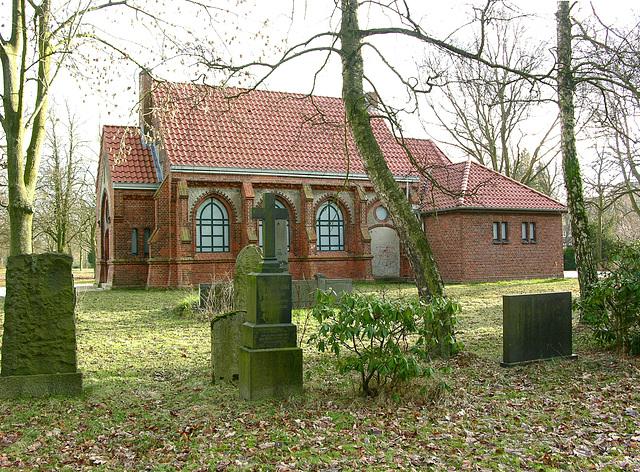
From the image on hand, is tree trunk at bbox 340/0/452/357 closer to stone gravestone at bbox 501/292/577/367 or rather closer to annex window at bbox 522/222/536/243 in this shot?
stone gravestone at bbox 501/292/577/367

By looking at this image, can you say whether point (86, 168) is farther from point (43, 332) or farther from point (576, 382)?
point (576, 382)

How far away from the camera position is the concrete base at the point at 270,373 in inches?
246

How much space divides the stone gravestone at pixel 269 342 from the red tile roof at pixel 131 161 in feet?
58.6

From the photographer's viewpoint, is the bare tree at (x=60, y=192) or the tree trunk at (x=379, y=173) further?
the bare tree at (x=60, y=192)

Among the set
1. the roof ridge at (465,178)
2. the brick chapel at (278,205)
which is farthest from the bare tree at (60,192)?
the roof ridge at (465,178)

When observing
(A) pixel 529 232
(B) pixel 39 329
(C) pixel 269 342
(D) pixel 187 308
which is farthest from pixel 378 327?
(A) pixel 529 232

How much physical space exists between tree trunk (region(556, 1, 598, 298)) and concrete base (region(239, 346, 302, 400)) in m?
6.56

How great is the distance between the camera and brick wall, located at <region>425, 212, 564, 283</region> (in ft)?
79.2

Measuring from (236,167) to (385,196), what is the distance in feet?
49.7

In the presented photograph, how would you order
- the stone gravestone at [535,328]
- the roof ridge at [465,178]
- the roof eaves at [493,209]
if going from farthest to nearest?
the roof ridge at [465,178] < the roof eaves at [493,209] < the stone gravestone at [535,328]

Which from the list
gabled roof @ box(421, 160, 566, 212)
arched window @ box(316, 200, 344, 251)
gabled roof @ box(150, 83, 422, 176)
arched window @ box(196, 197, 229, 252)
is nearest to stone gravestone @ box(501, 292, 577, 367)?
gabled roof @ box(150, 83, 422, 176)

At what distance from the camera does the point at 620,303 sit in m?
8.20

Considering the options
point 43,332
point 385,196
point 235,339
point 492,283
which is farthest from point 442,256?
point 43,332

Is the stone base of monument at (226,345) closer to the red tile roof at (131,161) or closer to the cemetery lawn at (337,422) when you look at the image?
the cemetery lawn at (337,422)
